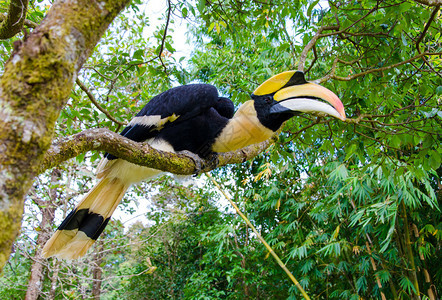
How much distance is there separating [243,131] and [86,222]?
1.02 m

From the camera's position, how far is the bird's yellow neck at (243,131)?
199 cm

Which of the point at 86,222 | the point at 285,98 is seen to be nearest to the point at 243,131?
the point at 285,98

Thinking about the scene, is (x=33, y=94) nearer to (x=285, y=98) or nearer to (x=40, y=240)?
(x=285, y=98)

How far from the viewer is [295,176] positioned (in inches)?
227

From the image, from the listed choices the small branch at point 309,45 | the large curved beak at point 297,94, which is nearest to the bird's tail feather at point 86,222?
the large curved beak at point 297,94

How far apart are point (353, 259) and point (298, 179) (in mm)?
1409

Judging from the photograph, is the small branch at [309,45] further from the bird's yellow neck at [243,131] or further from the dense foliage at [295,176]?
the bird's yellow neck at [243,131]

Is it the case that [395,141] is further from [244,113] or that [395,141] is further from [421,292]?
[421,292]

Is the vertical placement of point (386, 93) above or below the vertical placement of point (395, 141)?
above

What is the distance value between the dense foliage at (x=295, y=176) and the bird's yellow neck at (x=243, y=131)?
58 cm

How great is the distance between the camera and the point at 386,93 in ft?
6.96

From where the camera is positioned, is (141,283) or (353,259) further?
(141,283)

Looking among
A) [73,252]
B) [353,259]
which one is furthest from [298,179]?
[73,252]

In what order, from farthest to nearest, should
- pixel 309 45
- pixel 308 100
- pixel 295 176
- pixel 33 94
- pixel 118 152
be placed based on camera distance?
pixel 295 176 < pixel 309 45 < pixel 308 100 < pixel 118 152 < pixel 33 94
